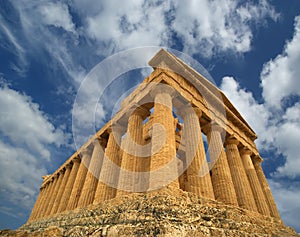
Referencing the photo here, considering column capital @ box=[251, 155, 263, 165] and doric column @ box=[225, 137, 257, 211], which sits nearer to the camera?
doric column @ box=[225, 137, 257, 211]

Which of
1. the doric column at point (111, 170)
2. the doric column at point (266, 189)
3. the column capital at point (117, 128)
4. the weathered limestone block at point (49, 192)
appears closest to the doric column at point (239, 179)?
the doric column at point (266, 189)

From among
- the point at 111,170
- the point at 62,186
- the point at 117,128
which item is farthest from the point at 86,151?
the point at 111,170

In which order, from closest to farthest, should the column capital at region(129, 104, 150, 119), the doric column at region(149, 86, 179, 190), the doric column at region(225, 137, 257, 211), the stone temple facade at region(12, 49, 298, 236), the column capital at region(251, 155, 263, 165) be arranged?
the doric column at region(149, 86, 179, 190) → the stone temple facade at region(12, 49, 298, 236) → the doric column at region(225, 137, 257, 211) → the column capital at region(129, 104, 150, 119) → the column capital at region(251, 155, 263, 165)

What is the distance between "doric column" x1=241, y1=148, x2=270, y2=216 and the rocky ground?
6.75 m

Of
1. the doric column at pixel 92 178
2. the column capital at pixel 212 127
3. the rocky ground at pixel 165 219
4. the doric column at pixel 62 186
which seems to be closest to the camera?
the rocky ground at pixel 165 219

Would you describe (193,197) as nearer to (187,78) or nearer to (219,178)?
(219,178)

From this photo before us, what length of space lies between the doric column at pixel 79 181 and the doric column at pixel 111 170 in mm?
5872

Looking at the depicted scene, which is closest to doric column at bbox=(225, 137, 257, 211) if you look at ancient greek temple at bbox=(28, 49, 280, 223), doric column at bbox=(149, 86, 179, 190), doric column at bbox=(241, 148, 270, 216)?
ancient greek temple at bbox=(28, 49, 280, 223)

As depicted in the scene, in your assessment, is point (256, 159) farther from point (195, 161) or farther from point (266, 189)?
point (195, 161)

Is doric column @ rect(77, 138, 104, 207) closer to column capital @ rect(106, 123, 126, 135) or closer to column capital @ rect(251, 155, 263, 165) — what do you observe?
column capital @ rect(106, 123, 126, 135)

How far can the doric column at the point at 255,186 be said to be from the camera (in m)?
15.3

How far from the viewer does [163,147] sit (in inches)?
396

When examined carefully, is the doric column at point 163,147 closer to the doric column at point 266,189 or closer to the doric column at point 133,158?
the doric column at point 133,158

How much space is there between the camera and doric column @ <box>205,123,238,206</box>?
12.3m
